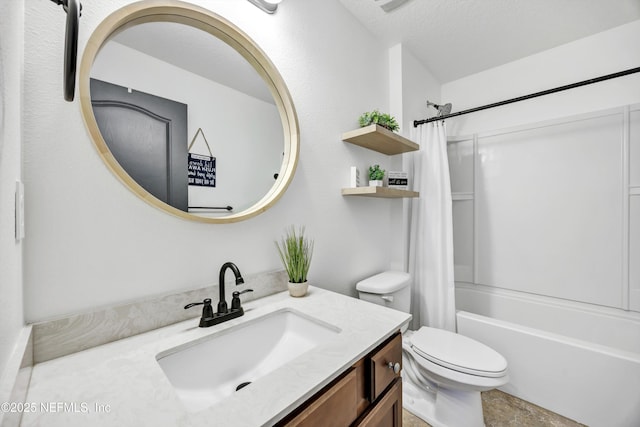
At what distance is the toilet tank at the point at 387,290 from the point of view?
1.48 meters

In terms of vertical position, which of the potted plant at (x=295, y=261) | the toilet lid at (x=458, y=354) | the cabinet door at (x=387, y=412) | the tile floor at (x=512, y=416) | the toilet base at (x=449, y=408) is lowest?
the tile floor at (x=512, y=416)

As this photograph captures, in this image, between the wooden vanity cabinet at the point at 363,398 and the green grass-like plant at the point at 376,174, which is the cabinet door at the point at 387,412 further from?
the green grass-like plant at the point at 376,174

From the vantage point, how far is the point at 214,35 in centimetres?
100

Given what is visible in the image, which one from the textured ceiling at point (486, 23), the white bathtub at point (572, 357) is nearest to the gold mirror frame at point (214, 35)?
the textured ceiling at point (486, 23)

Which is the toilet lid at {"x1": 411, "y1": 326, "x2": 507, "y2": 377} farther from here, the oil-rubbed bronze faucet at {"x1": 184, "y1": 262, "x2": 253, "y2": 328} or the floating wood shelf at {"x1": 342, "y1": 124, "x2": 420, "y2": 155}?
Result: the floating wood shelf at {"x1": 342, "y1": 124, "x2": 420, "y2": 155}

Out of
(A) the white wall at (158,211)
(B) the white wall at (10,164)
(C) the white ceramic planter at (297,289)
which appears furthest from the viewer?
(C) the white ceramic planter at (297,289)

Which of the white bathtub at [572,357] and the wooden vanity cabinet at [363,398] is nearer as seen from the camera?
the wooden vanity cabinet at [363,398]

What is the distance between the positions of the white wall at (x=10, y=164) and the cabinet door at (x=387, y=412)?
80 cm

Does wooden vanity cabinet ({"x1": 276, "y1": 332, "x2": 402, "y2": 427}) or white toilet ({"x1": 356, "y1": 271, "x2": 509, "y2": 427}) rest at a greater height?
wooden vanity cabinet ({"x1": 276, "y1": 332, "x2": 402, "y2": 427})

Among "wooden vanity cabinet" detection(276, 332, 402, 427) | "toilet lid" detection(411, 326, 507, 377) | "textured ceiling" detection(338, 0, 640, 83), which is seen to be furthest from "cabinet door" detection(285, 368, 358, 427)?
"textured ceiling" detection(338, 0, 640, 83)

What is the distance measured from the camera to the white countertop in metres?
0.45

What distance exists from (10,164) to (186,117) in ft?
1.62

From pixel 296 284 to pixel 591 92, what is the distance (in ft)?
8.54

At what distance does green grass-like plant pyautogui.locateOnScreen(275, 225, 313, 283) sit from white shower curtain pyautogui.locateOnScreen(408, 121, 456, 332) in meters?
1.10
